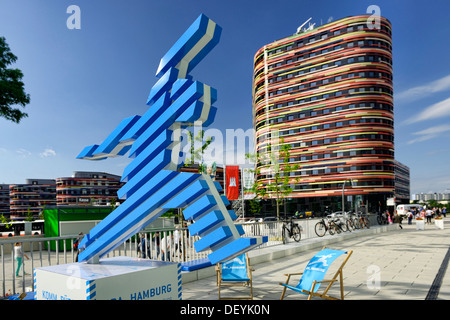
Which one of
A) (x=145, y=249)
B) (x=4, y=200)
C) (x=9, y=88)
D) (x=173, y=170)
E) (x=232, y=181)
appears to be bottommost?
(x=4, y=200)

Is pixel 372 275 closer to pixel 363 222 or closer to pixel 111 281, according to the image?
pixel 111 281

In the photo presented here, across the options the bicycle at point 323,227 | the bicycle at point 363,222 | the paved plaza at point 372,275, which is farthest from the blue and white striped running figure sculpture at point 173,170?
the bicycle at point 363,222

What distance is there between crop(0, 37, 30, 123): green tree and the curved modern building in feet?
139

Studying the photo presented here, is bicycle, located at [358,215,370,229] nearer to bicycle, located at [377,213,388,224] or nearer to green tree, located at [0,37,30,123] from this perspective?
bicycle, located at [377,213,388,224]

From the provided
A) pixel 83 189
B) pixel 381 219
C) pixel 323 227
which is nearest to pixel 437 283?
pixel 323 227

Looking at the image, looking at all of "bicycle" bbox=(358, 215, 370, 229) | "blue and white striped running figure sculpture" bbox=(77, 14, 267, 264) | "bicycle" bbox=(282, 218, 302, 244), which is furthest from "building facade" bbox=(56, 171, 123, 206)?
"blue and white striped running figure sculpture" bbox=(77, 14, 267, 264)

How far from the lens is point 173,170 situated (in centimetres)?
352

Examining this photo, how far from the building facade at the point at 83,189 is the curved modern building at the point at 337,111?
234 ft

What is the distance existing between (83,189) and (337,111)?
295ft

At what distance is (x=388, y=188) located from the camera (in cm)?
5588

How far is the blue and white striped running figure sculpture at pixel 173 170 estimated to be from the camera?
2.94m

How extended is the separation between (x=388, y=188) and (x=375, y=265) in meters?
52.7

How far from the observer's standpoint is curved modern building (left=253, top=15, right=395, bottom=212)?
184 ft
